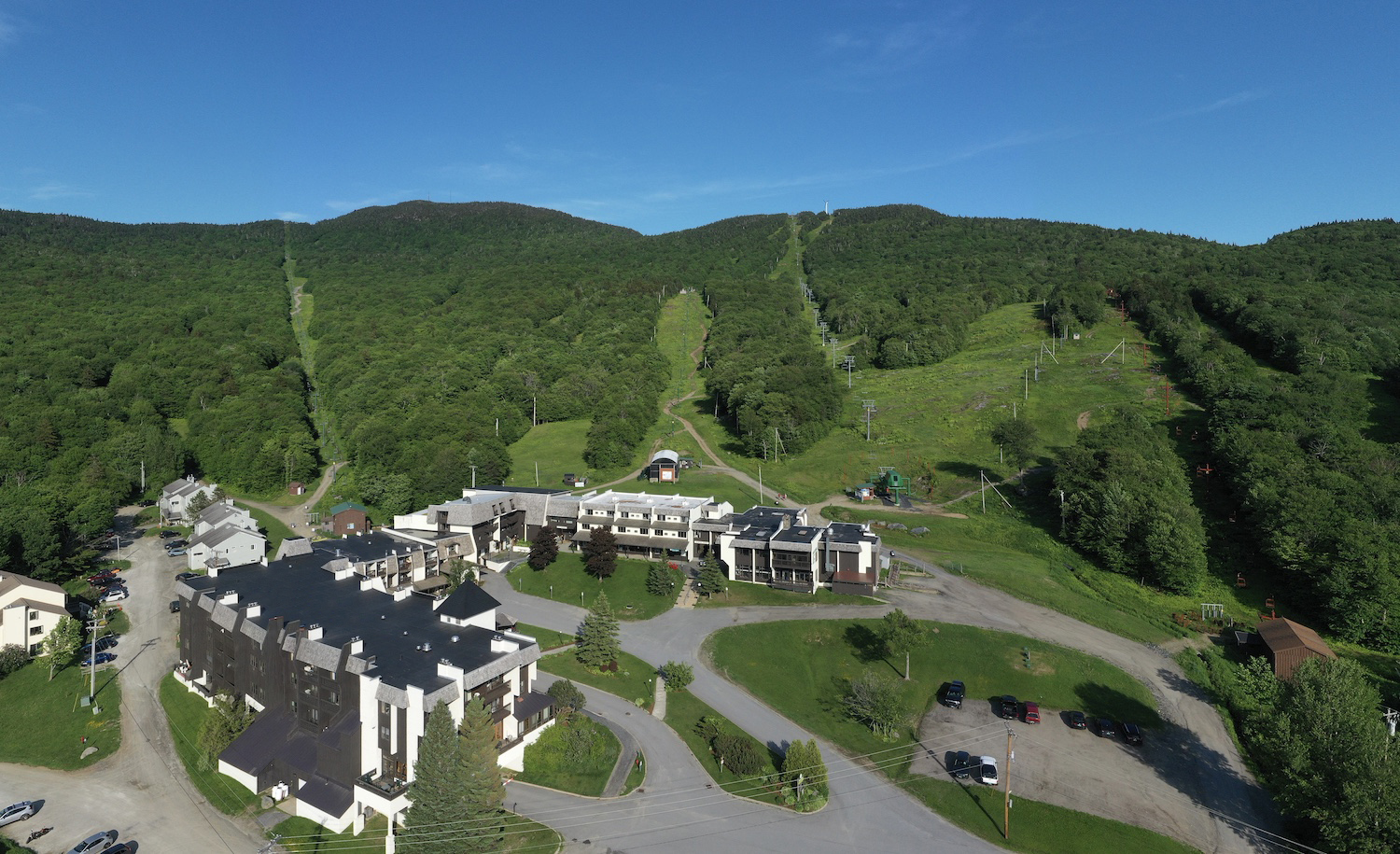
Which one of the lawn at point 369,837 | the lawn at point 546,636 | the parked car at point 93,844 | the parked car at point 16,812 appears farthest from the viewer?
the lawn at point 546,636

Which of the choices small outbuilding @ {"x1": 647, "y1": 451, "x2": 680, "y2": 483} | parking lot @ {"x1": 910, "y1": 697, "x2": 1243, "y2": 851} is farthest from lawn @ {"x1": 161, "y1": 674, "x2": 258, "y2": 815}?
small outbuilding @ {"x1": 647, "y1": 451, "x2": 680, "y2": 483}

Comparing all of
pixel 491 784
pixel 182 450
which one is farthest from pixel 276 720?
pixel 182 450

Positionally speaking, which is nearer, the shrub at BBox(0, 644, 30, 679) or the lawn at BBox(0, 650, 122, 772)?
the lawn at BBox(0, 650, 122, 772)

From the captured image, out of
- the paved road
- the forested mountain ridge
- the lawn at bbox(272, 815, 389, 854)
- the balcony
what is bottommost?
the paved road

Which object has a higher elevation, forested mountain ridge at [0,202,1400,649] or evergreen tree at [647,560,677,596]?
forested mountain ridge at [0,202,1400,649]

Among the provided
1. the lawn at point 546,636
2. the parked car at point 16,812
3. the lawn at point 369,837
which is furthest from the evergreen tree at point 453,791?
the parked car at point 16,812

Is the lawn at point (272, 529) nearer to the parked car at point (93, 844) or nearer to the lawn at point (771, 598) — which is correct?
the parked car at point (93, 844)

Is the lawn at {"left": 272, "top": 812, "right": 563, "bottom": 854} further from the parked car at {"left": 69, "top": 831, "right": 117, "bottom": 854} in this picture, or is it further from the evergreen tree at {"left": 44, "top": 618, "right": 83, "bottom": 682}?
the evergreen tree at {"left": 44, "top": 618, "right": 83, "bottom": 682}

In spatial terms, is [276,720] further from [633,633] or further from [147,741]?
[633,633]
